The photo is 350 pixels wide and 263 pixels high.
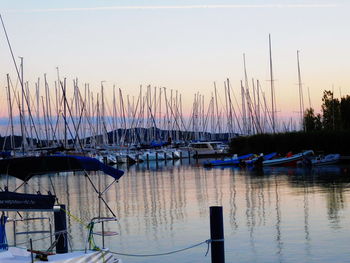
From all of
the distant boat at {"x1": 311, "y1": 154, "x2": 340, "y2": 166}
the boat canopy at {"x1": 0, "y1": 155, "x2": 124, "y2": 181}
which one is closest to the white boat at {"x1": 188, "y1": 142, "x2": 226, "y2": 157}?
the distant boat at {"x1": 311, "y1": 154, "x2": 340, "y2": 166}

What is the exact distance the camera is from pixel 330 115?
117 m

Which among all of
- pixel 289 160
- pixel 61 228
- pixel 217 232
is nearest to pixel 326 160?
pixel 289 160

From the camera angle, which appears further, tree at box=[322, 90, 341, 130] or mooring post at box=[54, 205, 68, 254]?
tree at box=[322, 90, 341, 130]

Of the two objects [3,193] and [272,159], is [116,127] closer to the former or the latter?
[272,159]

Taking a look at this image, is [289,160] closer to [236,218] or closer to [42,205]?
[236,218]

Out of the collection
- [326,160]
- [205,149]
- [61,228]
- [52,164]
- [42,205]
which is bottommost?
[61,228]

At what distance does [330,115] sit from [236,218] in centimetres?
8599

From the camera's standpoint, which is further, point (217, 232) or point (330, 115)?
point (330, 115)

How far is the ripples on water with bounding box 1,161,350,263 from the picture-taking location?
25250mm

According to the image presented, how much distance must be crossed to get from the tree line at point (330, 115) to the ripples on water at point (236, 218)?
5655 centimetres

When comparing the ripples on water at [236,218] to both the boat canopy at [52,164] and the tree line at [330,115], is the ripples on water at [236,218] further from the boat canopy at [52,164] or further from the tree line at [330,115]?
the tree line at [330,115]

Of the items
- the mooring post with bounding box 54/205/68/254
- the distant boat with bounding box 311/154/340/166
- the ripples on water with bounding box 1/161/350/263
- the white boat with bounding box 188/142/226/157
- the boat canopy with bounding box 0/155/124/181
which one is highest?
the white boat with bounding box 188/142/226/157

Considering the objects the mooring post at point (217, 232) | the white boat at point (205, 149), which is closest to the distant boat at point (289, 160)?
the white boat at point (205, 149)

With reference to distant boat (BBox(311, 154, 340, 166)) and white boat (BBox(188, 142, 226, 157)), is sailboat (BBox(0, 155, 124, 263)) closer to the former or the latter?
distant boat (BBox(311, 154, 340, 166))
